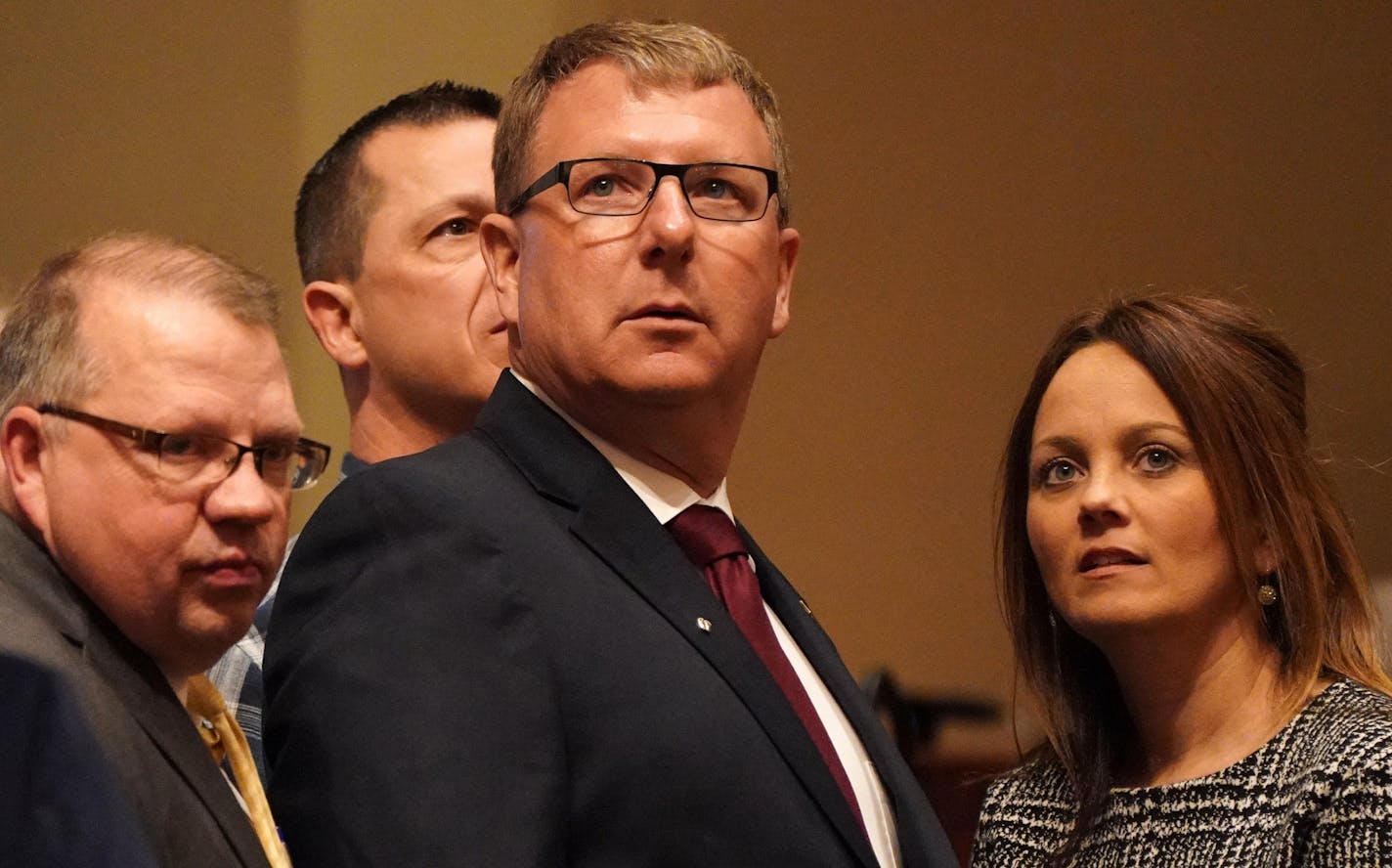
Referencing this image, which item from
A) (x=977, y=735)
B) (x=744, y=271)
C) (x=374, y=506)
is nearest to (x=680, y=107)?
(x=744, y=271)

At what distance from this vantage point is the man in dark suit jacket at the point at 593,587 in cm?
148

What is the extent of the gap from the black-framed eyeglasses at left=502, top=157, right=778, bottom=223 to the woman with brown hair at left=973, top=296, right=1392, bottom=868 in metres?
0.70

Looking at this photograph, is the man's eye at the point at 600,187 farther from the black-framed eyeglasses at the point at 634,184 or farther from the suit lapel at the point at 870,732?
the suit lapel at the point at 870,732

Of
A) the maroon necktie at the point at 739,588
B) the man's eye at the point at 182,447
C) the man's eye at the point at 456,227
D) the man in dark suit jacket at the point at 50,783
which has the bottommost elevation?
the maroon necktie at the point at 739,588

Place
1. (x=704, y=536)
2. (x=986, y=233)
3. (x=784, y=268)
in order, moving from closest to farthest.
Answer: (x=704, y=536) → (x=784, y=268) → (x=986, y=233)

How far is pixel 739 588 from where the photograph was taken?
1.81m

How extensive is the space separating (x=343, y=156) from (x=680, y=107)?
1127mm

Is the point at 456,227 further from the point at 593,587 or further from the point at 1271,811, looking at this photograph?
the point at 1271,811

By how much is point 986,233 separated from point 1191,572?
2.27 metres

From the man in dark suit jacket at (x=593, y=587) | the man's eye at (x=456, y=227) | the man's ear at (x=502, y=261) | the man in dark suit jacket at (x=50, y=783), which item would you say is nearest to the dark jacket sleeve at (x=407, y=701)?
the man in dark suit jacket at (x=593, y=587)

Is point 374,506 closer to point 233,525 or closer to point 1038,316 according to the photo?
point 233,525

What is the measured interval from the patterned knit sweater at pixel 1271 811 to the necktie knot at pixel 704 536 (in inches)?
28.6

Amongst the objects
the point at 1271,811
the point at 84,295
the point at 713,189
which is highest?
the point at 713,189

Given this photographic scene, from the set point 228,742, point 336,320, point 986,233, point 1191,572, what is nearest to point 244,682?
point 228,742
